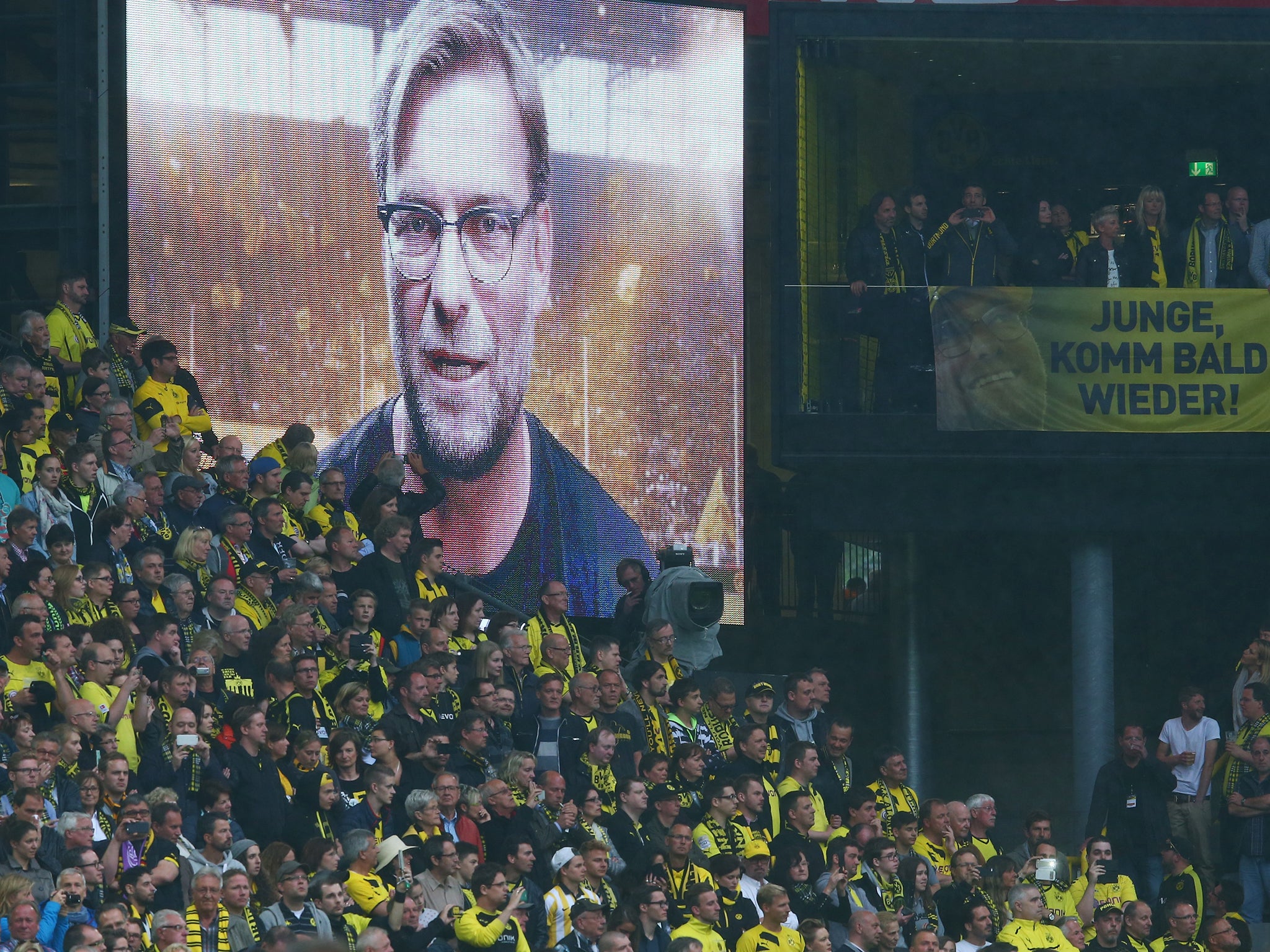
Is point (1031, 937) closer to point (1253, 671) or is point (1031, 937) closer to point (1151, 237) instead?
point (1253, 671)

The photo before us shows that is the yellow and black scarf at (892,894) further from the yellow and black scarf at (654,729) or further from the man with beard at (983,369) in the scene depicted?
the man with beard at (983,369)

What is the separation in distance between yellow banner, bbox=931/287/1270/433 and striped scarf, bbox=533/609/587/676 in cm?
381


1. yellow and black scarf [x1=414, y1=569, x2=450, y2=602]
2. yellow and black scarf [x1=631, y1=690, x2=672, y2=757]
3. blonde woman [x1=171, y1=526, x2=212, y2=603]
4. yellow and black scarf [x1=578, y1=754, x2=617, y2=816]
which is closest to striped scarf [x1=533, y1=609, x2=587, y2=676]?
yellow and black scarf [x1=631, y1=690, x2=672, y2=757]

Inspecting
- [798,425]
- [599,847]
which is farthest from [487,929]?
[798,425]

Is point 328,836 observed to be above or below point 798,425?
below

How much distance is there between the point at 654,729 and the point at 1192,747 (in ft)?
13.9

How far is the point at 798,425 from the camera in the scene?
17172mm

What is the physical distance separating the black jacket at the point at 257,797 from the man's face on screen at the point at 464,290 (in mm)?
6536

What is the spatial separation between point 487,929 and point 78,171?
27.9 ft

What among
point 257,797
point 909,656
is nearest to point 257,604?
point 257,797

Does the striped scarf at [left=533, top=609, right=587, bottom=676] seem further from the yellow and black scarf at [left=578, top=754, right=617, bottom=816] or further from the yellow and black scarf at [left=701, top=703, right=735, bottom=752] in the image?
the yellow and black scarf at [left=578, top=754, right=617, bottom=816]

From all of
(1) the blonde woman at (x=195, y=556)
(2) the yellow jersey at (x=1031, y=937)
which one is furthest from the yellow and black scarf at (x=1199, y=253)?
(1) the blonde woman at (x=195, y=556)

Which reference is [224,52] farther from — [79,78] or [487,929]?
[487,929]

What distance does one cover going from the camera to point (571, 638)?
14797mm
